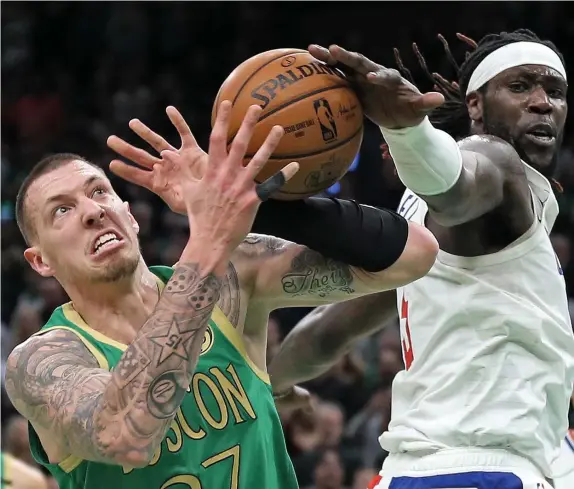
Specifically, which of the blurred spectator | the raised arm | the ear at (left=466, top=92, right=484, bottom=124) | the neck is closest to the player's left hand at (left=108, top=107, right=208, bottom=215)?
the neck

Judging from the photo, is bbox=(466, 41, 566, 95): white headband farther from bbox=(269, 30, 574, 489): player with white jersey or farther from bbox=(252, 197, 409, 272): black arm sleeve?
bbox=(252, 197, 409, 272): black arm sleeve

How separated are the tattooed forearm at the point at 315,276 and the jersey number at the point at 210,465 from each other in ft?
1.56

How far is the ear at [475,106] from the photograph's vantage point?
12.7ft

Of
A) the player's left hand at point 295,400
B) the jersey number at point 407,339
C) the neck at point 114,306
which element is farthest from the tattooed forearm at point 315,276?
the player's left hand at point 295,400

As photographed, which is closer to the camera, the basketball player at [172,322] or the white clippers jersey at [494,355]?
the basketball player at [172,322]

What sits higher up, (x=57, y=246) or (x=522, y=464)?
(x=57, y=246)

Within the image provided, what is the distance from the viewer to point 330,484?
6.96 metres

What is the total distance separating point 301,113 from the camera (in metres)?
2.91

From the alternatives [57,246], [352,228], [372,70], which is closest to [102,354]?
[57,246]

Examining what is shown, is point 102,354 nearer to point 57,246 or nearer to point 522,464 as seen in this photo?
point 57,246

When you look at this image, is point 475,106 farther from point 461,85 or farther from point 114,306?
point 114,306

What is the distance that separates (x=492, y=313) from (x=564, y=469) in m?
0.62

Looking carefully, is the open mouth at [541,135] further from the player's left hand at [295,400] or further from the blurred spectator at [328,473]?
the blurred spectator at [328,473]

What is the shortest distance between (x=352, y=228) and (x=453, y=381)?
0.75 m
